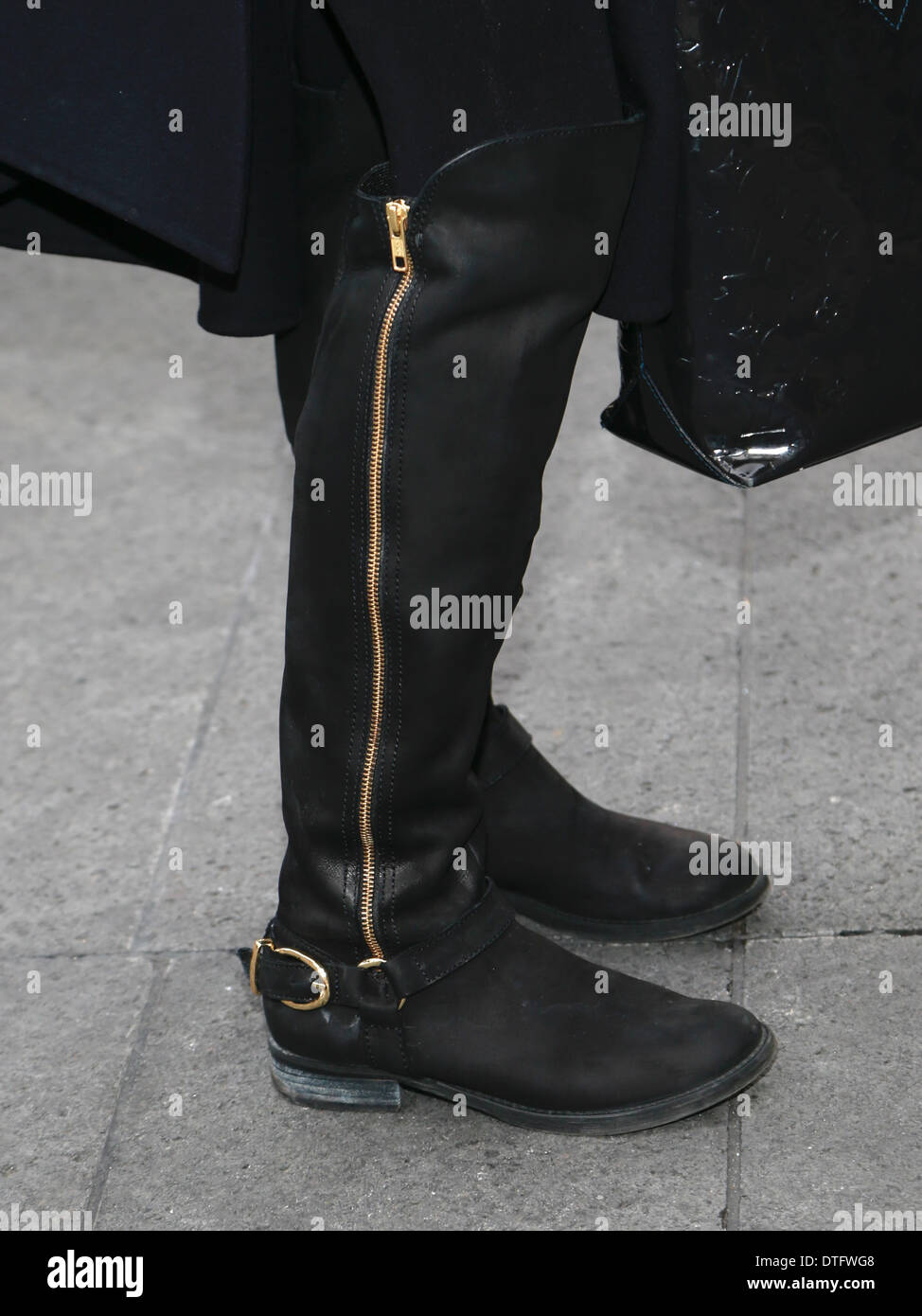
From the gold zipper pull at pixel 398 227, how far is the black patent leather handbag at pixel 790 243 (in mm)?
Result: 271

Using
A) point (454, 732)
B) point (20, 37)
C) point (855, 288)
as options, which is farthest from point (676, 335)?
point (20, 37)

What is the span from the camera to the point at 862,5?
1.50 m

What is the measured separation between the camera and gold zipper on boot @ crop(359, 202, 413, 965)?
1.48 m

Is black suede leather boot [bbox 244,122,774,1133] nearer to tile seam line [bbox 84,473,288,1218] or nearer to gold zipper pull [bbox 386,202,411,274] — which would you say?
gold zipper pull [bbox 386,202,411,274]

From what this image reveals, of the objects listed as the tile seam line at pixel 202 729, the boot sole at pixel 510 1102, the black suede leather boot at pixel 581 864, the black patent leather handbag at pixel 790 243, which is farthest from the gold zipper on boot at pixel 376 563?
the tile seam line at pixel 202 729

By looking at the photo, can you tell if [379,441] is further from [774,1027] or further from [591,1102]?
[774,1027]

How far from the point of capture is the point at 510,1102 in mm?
1767

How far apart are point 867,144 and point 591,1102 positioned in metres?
1.01

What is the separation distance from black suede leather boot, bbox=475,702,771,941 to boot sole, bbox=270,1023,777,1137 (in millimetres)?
265

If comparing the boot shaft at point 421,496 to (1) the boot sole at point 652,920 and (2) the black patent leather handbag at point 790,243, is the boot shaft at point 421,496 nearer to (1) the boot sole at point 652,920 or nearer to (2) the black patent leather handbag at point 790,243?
(2) the black patent leather handbag at point 790,243

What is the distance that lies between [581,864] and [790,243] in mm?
836

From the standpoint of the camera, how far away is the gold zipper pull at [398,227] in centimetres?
146

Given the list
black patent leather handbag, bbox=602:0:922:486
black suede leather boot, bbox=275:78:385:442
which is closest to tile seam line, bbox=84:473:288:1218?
black suede leather boot, bbox=275:78:385:442

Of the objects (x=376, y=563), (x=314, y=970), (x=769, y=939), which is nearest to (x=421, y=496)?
(x=376, y=563)
